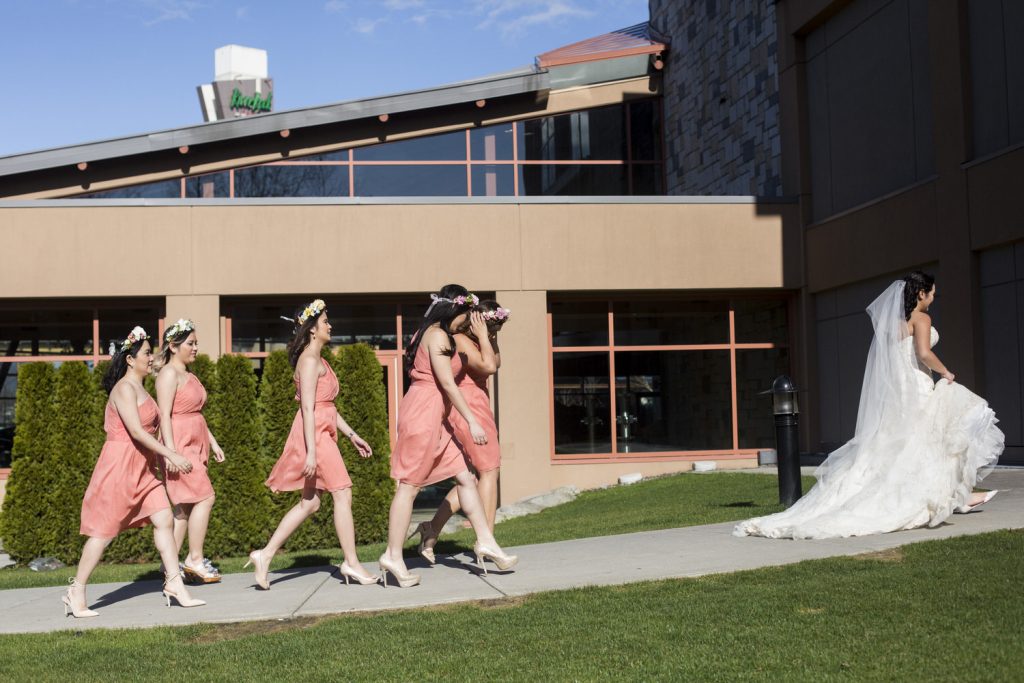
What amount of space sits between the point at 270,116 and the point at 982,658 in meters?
18.4

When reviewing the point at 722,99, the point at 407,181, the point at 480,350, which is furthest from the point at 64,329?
the point at 722,99

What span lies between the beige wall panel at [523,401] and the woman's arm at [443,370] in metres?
10.3

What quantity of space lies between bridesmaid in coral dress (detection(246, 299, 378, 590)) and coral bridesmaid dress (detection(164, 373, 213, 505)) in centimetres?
61

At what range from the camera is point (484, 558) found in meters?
7.74

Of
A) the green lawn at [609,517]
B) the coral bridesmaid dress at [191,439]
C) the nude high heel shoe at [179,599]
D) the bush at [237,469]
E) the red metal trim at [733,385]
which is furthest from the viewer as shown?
the red metal trim at [733,385]

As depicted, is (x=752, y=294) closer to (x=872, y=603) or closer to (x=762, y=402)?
(x=762, y=402)

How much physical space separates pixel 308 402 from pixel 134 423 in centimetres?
109

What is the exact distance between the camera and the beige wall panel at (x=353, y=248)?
17516 millimetres

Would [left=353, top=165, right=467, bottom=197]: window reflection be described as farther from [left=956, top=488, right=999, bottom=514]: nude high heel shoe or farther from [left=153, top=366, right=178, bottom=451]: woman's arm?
[left=956, top=488, right=999, bottom=514]: nude high heel shoe

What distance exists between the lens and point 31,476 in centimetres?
1160

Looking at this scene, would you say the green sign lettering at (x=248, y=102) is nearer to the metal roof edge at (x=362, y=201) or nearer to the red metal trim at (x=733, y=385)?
the metal roof edge at (x=362, y=201)

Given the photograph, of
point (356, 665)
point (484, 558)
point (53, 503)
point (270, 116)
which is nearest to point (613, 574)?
point (484, 558)

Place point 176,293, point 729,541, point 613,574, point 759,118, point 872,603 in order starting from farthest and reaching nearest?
point 759,118 < point 176,293 < point 729,541 < point 613,574 < point 872,603

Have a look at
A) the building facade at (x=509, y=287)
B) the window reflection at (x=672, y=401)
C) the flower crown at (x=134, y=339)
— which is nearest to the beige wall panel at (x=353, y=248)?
the building facade at (x=509, y=287)
